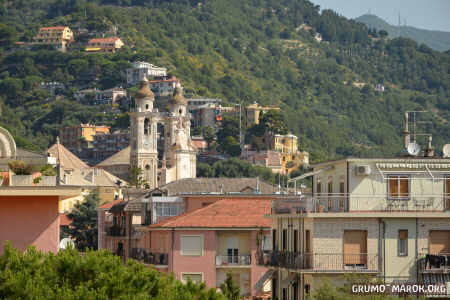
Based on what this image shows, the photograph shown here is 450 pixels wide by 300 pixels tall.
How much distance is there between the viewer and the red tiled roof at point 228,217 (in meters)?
49.5

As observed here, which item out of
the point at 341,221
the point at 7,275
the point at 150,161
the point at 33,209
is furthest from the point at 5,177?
the point at 150,161

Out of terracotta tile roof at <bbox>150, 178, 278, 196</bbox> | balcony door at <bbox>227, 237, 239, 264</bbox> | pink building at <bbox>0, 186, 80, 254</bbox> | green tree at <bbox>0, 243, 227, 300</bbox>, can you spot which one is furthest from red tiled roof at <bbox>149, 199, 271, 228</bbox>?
pink building at <bbox>0, 186, 80, 254</bbox>

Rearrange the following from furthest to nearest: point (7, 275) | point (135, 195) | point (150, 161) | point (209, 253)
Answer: point (150, 161)
point (135, 195)
point (209, 253)
point (7, 275)

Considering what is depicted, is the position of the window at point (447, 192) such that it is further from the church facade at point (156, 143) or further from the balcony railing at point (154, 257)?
the church facade at point (156, 143)

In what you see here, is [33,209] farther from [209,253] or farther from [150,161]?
[150,161]

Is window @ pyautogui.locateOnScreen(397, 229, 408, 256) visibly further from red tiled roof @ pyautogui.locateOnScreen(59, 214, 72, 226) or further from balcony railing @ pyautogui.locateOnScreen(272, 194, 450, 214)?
red tiled roof @ pyautogui.locateOnScreen(59, 214, 72, 226)

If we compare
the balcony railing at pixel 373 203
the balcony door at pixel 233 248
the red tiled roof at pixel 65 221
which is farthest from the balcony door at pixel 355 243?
the red tiled roof at pixel 65 221

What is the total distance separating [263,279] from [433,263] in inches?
443

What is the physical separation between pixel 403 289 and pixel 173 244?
1617 cm

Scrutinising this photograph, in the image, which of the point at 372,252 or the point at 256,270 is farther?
the point at 256,270

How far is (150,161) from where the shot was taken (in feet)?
609

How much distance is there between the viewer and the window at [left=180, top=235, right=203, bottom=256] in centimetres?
4953

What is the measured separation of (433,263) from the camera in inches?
1396

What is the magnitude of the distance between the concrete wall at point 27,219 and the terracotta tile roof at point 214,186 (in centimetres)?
3774
